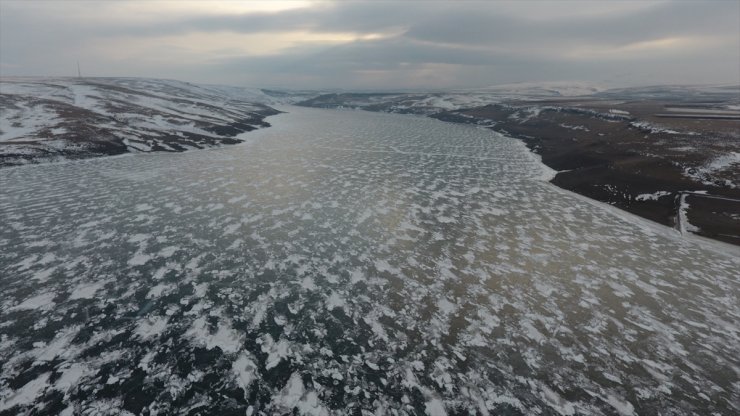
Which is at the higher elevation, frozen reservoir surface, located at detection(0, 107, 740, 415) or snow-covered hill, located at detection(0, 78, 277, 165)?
snow-covered hill, located at detection(0, 78, 277, 165)

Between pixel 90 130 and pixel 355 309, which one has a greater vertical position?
pixel 90 130

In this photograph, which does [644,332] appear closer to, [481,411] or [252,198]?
[481,411]

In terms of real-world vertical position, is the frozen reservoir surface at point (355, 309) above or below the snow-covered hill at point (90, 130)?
below

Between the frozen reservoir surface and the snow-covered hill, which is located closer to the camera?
the frozen reservoir surface

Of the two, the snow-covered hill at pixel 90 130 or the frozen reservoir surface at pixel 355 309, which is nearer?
the frozen reservoir surface at pixel 355 309

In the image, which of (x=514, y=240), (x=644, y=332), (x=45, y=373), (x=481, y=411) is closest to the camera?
(x=481, y=411)

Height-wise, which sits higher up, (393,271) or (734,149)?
(734,149)

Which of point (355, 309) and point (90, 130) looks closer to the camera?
point (355, 309)

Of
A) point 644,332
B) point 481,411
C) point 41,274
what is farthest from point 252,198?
point 644,332
